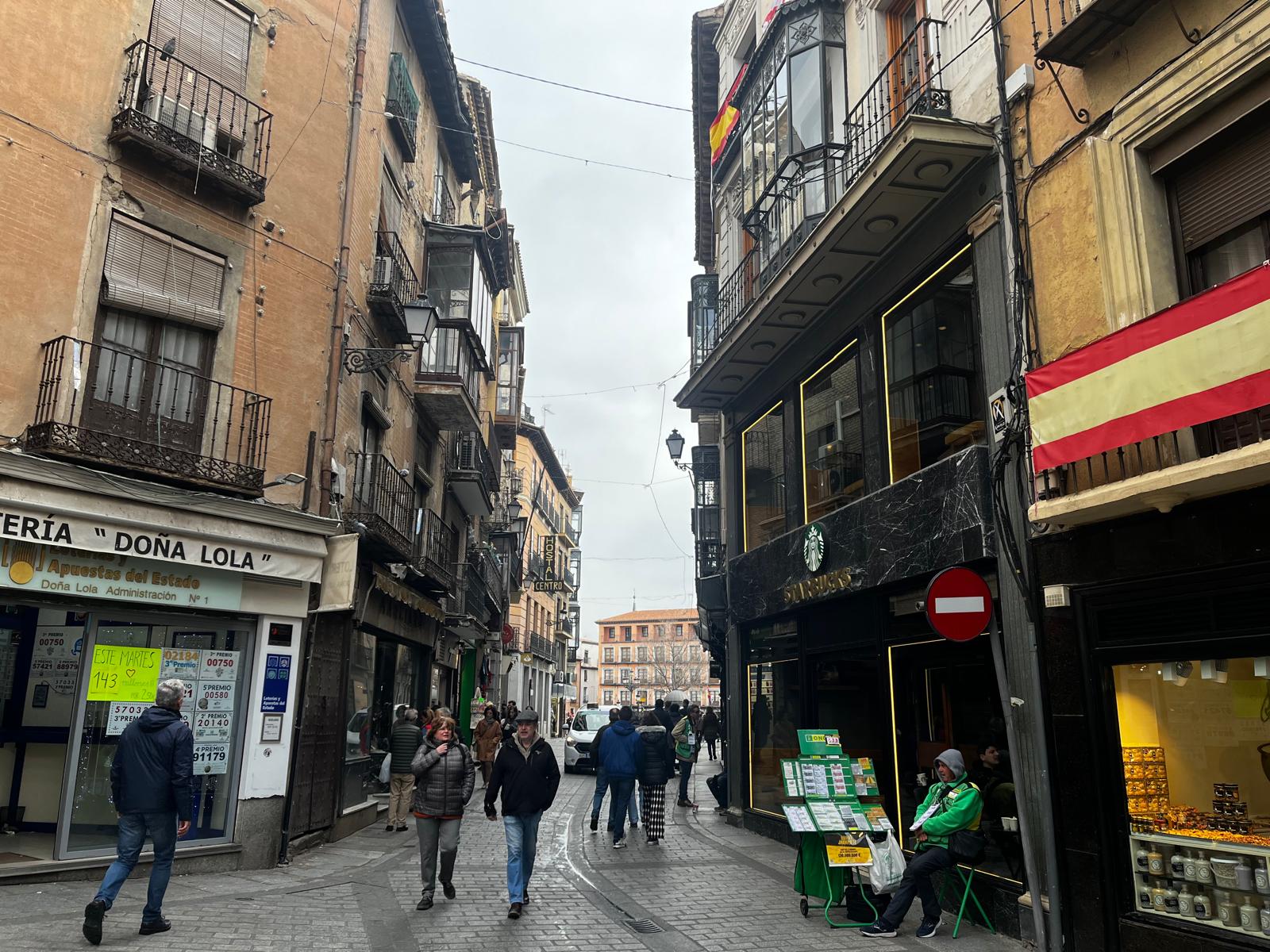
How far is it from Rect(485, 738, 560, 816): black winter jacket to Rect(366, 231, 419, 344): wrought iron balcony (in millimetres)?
7346

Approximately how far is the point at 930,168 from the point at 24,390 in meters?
9.25

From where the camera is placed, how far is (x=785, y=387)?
46.8 ft

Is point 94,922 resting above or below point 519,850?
below

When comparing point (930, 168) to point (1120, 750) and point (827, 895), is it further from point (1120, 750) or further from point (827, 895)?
point (827, 895)

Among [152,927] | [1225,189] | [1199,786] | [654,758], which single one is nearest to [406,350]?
[654,758]

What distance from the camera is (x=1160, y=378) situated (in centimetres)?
A: 645

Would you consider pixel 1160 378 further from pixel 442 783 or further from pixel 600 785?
pixel 600 785

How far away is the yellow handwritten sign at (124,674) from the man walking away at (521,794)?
3958mm

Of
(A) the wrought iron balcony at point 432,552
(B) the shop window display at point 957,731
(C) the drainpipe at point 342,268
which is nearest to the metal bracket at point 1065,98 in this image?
(B) the shop window display at point 957,731

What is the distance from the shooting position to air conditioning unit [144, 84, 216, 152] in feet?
36.0

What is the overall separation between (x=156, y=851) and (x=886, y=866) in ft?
19.9

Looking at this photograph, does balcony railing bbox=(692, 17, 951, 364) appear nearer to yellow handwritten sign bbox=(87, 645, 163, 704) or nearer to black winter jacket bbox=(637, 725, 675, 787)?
black winter jacket bbox=(637, 725, 675, 787)

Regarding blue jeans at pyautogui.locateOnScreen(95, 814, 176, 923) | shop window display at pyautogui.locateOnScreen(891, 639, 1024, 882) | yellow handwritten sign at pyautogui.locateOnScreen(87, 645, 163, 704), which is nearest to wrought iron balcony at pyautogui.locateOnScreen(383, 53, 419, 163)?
yellow handwritten sign at pyautogui.locateOnScreen(87, 645, 163, 704)

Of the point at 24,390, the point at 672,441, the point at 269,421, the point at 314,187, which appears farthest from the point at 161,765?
the point at 672,441
